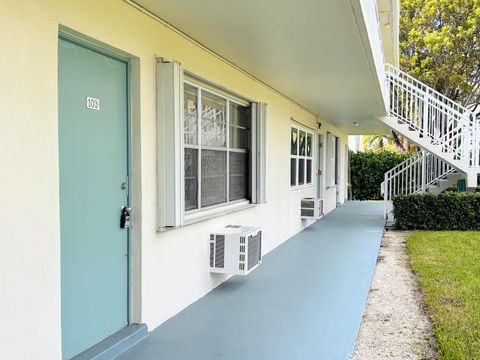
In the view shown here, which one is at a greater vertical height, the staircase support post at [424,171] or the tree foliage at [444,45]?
the tree foliage at [444,45]

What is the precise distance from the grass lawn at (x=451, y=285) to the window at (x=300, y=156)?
2.67m

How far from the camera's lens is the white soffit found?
144 inches

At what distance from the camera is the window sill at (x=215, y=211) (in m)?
4.59

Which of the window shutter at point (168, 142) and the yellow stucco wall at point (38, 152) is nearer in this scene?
the yellow stucco wall at point (38, 152)

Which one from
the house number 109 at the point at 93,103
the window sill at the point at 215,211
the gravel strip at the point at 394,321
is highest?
the house number 109 at the point at 93,103

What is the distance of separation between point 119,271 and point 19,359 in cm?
117

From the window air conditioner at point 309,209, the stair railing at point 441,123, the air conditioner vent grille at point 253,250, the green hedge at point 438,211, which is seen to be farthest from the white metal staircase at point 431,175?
the air conditioner vent grille at point 253,250

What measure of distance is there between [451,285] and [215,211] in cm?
305

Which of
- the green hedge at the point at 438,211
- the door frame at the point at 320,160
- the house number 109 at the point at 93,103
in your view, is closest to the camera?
the house number 109 at the point at 93,103

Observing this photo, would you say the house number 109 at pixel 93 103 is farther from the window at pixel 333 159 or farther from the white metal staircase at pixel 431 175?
the window at pixel 333 159

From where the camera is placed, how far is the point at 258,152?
6.28 metres

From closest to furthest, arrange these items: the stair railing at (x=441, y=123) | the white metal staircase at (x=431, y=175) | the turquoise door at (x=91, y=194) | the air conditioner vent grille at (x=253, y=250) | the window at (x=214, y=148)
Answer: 1. the turquoise door at (x=91, y=194)
2. the window at (x=214, y=148)
3. the air conditioner vent grille at (x=253, y=250)
4. the stair railing at (x=441, y=123)
5. the white metal staircase at (x=431, y=175)

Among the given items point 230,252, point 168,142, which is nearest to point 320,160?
point 230,252

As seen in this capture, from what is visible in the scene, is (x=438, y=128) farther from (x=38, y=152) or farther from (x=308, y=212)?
(x=38, y=152)
